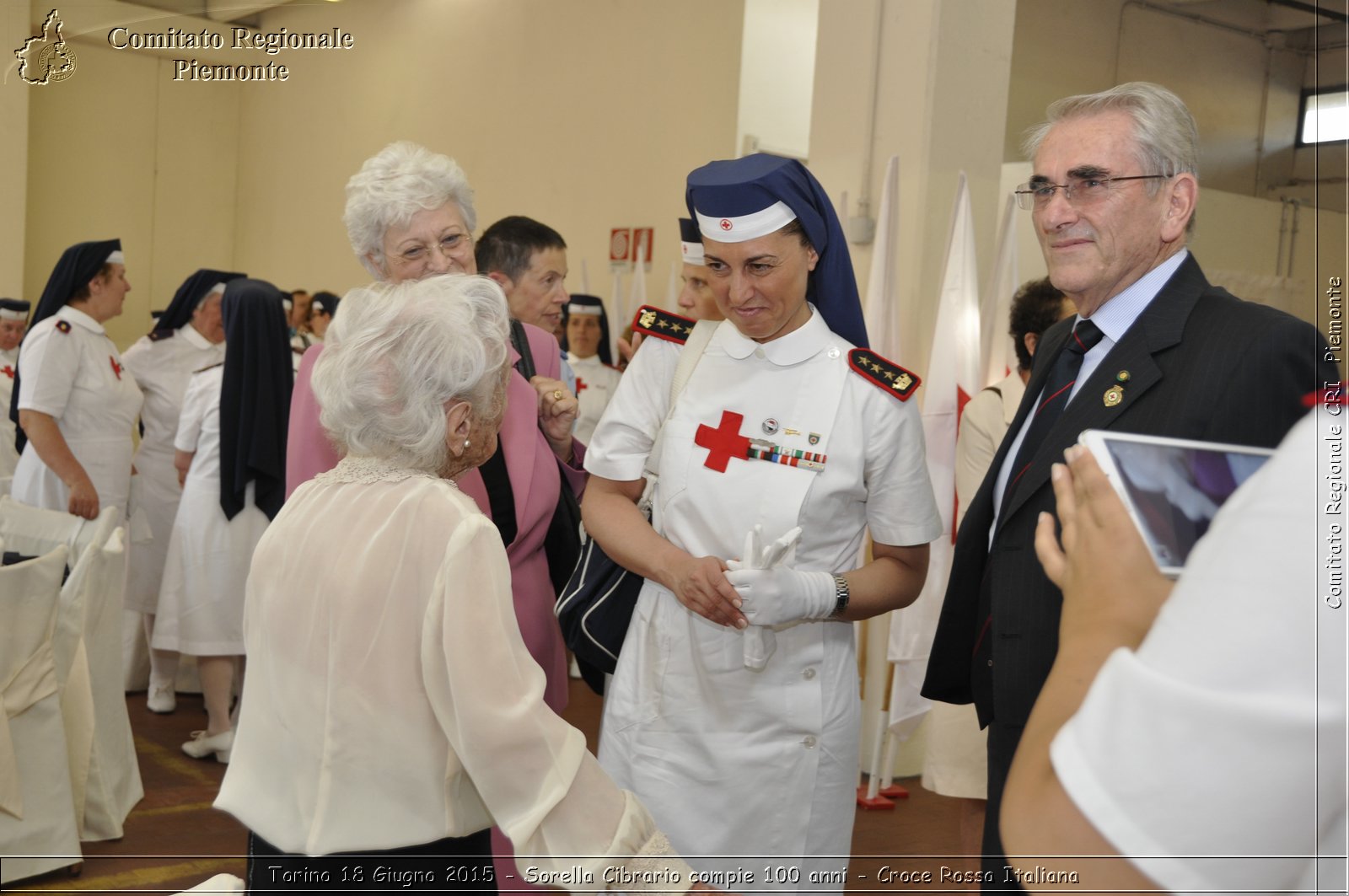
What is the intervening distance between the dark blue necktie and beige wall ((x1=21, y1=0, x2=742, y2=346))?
492 centimetres

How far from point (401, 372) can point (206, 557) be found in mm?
3524

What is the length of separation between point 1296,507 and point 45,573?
3.15m

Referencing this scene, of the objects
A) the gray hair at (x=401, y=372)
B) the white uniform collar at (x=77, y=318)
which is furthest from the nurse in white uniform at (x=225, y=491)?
the gray hair at (x=401, y=372)

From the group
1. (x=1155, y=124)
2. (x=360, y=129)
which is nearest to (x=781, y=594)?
(x=1155, y=124)

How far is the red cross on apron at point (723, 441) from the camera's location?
82.7 inches

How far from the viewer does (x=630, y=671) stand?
216 centimetres

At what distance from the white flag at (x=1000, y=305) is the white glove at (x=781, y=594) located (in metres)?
2.71

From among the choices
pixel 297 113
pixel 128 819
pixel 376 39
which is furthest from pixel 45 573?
pixel 297 113

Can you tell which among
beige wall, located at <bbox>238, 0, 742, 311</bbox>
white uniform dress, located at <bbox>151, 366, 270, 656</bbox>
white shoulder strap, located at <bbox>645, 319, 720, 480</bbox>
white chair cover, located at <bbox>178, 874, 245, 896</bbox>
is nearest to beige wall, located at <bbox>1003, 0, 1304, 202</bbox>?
beige wall, located at <bbox>238, 0, 742, 311</bbox>

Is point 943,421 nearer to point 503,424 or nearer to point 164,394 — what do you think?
point 503,424

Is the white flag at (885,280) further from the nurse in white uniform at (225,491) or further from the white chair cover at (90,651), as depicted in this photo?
the white chair cover at (90,651)

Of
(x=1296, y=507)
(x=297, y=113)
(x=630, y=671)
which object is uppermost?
(x=297, y=113)

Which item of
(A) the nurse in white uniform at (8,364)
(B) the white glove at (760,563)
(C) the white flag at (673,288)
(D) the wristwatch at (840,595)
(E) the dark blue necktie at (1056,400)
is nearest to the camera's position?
(E) the dark blue necktie at (1056,400)

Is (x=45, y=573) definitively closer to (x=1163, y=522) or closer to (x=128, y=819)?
(x=128, y=819)
